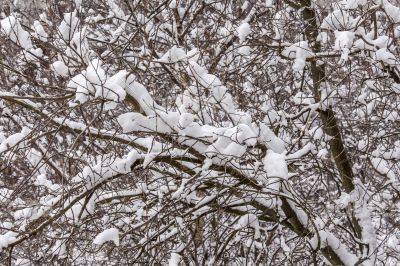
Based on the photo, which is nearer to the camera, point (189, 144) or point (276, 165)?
point (276, 165)

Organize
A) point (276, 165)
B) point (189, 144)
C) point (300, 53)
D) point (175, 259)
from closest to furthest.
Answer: point (276, 165) → point (189, 144) → point (175, 259) → point (300, 53)

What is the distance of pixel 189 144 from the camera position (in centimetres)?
359

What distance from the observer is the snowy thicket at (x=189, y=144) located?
3.43 metres

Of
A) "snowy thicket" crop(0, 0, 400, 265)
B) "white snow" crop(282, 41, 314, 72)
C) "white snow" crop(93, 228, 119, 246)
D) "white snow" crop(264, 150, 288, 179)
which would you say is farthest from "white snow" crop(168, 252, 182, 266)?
"white snow" crop(282, 41, 314, 72)

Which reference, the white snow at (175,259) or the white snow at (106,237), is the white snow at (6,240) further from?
the white snow at (175,259)

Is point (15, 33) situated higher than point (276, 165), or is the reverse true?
point (15, 33)

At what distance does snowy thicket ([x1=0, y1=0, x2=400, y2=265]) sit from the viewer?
3428 mm

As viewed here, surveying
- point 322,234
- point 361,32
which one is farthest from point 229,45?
point 322,234

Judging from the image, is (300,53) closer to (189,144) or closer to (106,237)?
(189,144)

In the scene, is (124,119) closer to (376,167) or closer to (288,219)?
(288,219)

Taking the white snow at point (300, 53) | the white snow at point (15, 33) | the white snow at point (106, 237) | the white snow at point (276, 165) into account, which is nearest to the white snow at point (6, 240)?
the white snow at point (106, 237)

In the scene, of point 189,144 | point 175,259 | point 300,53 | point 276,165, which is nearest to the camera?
point 276,165

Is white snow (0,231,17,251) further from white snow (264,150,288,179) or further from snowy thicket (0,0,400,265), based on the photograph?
white snow (264,150,288,179)

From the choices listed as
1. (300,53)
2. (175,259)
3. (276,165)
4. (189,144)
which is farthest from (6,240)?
(300,53)
